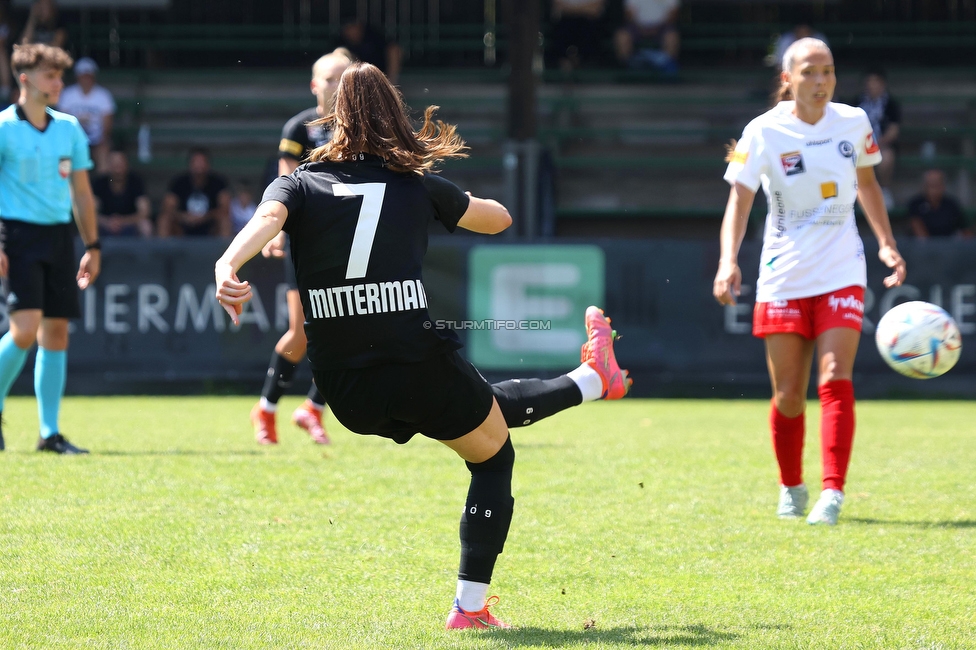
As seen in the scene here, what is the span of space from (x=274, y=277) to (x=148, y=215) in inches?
124

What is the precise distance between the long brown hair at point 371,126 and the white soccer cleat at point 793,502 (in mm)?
2867

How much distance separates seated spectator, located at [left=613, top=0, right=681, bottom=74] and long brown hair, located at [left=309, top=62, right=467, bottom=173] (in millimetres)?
14939

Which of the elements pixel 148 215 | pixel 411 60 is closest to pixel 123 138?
pixel 148 215

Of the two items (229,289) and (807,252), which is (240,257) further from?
(807,252)

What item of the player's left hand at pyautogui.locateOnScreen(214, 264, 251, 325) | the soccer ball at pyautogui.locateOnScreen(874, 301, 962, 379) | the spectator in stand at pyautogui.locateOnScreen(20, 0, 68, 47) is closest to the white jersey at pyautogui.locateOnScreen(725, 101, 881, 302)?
the soccer ball at pyautogui.locateOnScreen(874, 301, 962, 379)

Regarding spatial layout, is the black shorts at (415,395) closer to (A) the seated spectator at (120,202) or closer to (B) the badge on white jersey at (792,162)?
(B) the badge on white jersey at (792,162)

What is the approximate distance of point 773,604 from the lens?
4.23 meters

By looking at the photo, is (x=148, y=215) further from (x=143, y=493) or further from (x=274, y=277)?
(x=143, y=493)

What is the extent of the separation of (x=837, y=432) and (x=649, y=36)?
1407 centimetres

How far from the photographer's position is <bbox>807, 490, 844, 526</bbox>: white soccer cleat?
18.6 ft

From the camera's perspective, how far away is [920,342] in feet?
19.4

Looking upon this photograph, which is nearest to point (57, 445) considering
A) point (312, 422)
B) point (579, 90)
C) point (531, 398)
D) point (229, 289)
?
point (312, 422)

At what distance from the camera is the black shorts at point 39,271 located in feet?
24.8

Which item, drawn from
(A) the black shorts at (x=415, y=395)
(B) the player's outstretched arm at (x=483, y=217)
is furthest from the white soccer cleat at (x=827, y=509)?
(B) the player's outstretched arm at (x=483, y=217)
